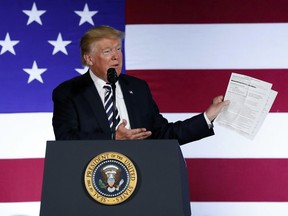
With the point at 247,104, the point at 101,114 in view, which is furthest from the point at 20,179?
the point at 247,104

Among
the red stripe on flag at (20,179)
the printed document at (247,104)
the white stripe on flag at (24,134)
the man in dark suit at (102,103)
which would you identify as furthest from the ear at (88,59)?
the red stripe on flag at (20,179)

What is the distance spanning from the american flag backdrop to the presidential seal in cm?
144

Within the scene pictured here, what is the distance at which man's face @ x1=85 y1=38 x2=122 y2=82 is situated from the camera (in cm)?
233

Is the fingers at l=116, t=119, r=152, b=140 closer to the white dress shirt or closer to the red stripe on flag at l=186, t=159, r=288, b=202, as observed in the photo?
the white dress shirt

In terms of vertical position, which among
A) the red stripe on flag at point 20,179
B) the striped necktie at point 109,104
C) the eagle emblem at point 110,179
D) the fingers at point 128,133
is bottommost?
the eagle emblem at point 110,179

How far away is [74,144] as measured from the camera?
1675 millimetres

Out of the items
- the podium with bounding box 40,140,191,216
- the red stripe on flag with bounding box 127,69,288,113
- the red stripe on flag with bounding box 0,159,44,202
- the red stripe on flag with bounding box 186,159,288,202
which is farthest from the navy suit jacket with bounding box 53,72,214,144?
the red stripe on flag with bounding box 0,159,44,202

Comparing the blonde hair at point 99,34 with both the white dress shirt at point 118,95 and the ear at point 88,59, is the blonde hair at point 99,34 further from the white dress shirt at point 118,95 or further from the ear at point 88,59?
the white dress shirt at point 118,95

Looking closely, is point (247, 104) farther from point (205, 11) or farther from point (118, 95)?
point (205, 11)

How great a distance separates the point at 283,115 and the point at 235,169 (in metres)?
0.39

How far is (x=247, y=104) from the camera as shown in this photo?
83.2 inches

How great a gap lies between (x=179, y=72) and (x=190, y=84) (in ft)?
0.29

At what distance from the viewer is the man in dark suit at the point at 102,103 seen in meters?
2.25

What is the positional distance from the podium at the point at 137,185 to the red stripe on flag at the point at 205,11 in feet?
5.24
